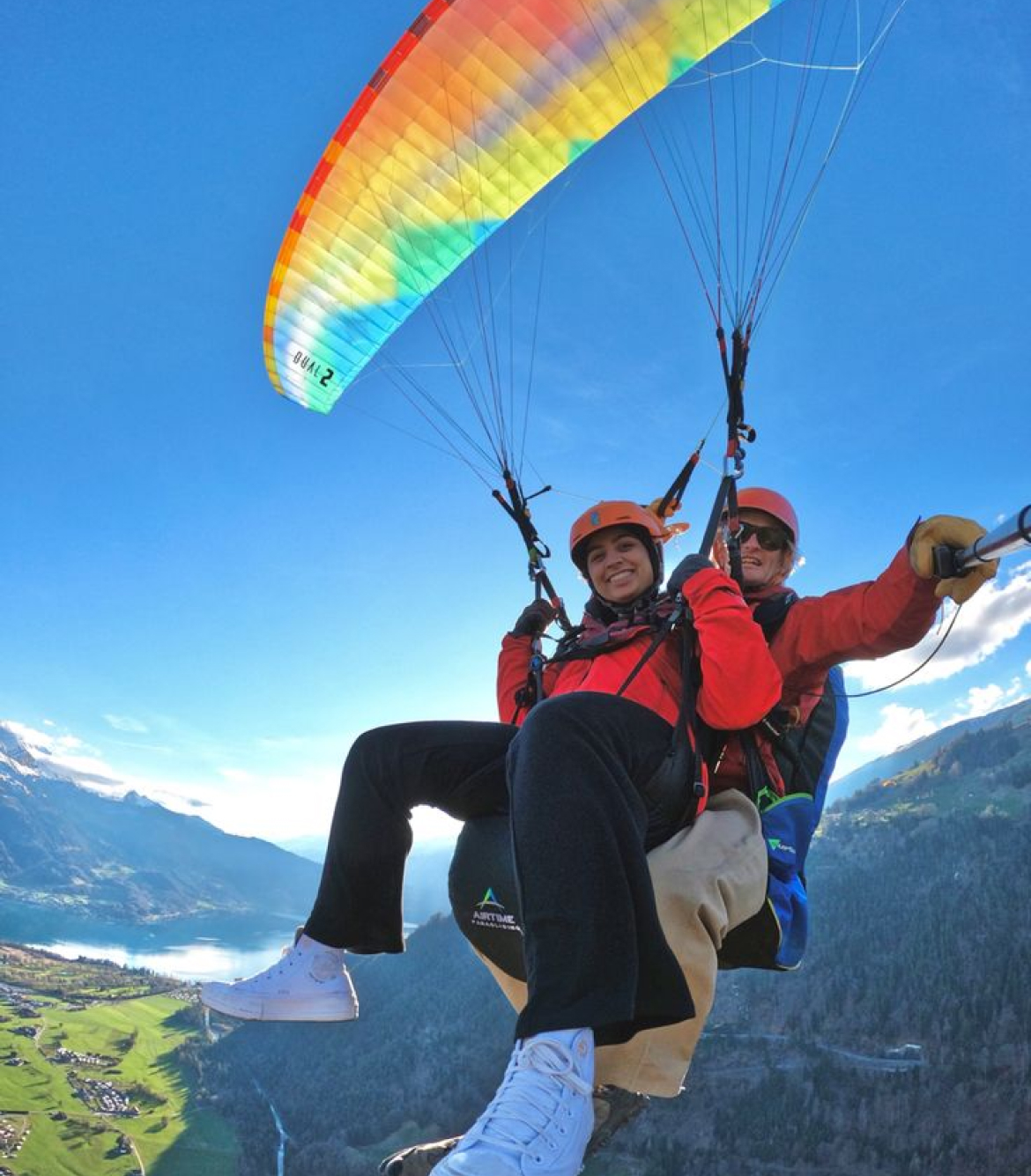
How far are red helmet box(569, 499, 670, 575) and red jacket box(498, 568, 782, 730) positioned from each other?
0.81 metres

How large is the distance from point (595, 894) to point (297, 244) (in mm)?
7590

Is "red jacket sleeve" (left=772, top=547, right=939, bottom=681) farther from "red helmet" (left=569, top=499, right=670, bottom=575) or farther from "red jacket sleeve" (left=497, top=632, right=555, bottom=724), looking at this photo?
"red jacket sleeve" (left=497, top=632, right=555, bottom=724)

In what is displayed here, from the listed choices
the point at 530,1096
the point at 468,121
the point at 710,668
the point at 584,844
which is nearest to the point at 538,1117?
the point at 530,1096

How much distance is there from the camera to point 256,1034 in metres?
198

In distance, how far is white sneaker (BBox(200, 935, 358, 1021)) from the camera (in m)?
3.17

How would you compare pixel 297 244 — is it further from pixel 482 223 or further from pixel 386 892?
pixel 386 892

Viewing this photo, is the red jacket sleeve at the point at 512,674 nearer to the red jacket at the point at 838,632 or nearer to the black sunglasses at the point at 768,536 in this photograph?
the red jacket at the point at 838,632

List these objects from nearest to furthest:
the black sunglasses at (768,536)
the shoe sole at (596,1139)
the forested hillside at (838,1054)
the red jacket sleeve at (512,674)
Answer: the shoe sole at (596,1139) → the red jacket sleeve at (512,674) → the black sunglasses at (768,536) → the forested hillside at (838,1054)

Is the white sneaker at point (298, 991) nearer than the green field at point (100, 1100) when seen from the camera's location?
Yes

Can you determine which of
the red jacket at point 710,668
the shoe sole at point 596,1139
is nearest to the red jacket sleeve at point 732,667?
the red jacket at point 710,668

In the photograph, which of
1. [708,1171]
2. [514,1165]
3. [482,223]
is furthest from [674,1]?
[708,1171]

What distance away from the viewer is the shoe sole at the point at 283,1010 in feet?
10.3

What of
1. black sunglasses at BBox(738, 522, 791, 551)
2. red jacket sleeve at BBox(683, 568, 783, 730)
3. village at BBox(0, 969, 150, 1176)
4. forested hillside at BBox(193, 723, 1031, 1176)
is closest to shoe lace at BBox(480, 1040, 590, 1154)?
red jacket sleeve at BBox(683, 568, 783, 730)

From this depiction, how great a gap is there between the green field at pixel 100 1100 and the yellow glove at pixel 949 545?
17430cm
